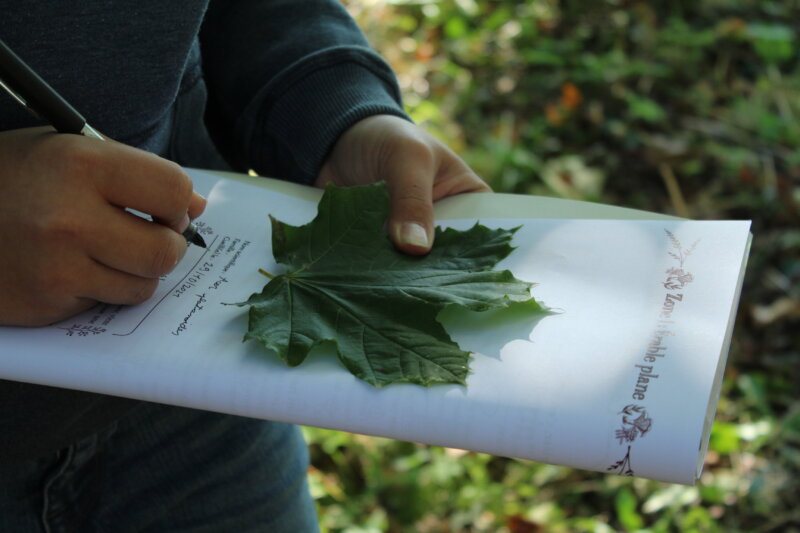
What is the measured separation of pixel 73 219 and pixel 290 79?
18.2 inches

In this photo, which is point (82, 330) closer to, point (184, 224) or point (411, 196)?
point (184, 224)

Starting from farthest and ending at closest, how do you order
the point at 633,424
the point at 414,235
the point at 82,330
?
1. the point at 414,235
2. the point at 82,330
3. the point at 633,424

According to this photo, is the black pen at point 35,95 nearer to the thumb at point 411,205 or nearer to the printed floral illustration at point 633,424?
the thumb at point 411,205

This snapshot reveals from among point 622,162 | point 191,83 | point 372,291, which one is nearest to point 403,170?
point 372,291

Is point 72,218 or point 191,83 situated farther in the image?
point 191,83

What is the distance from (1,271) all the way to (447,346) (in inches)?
15.5

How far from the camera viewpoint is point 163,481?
1.00 m

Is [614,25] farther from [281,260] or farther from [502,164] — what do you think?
[281,260]

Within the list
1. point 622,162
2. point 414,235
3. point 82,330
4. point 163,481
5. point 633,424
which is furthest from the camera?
point 622,162

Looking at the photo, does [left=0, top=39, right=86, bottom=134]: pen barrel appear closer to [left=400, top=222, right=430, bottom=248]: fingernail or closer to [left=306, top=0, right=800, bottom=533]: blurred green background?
[left=400, top=222, right=430, bottom=248]: fingernail

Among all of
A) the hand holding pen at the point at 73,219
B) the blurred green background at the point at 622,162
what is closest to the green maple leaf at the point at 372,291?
the hand holding pen at the point at 73,219

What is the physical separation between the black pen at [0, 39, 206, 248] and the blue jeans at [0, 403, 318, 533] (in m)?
0.39

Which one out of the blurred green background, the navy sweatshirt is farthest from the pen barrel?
the blurred green background

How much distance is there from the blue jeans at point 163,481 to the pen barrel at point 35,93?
1.28 ft
